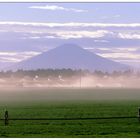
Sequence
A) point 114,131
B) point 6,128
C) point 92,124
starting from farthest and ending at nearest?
point 92,124 → point 6,128 → point 114,131

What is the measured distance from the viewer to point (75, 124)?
3944cm

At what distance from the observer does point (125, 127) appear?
121 feet

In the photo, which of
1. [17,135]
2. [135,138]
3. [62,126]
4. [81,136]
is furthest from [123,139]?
[62,126]

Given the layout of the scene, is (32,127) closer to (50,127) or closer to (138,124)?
(50,127)

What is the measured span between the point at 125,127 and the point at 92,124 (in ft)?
10.7

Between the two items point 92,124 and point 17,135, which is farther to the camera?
point 92,124

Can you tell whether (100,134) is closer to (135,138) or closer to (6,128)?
(135,138)

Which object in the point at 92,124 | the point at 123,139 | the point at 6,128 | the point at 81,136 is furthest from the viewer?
the point at 92,124

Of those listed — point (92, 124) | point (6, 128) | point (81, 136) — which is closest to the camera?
point (81, 136)

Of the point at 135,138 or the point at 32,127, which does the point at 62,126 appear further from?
the point at 135,138

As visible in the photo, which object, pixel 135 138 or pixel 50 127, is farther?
pixel 50 127

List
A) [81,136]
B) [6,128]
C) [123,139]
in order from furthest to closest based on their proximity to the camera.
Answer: [6,128] → [81,136] → [123,139]

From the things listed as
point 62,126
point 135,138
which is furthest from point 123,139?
point 62,126

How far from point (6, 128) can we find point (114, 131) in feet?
25.2
